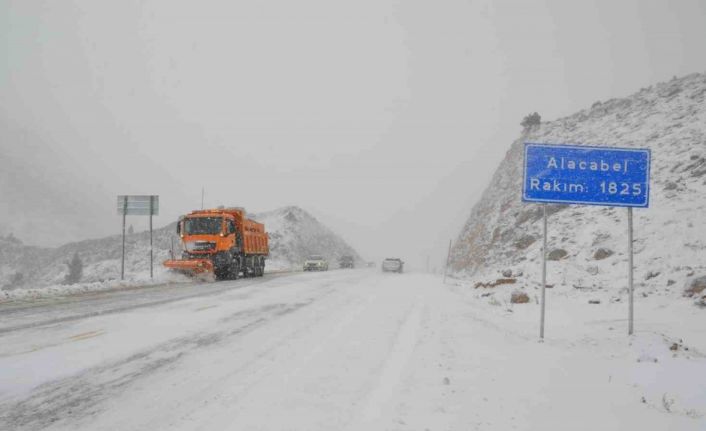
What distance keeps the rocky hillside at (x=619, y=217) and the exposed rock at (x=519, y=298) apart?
2.43 meters

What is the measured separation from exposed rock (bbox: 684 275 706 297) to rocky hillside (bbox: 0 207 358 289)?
42.3 meters

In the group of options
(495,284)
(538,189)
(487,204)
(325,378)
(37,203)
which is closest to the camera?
(325,378)

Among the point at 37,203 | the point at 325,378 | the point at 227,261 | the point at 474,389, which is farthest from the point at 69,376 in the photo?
the point at 37,203

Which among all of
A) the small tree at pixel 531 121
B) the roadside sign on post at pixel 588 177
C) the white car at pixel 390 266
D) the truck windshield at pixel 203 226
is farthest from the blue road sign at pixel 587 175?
the small tree at pixel 531 121

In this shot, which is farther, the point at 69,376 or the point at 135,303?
the point at 135,303

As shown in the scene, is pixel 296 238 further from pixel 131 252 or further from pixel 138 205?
pixel 138 205

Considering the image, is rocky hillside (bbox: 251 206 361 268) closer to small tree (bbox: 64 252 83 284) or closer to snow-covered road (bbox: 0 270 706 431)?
small tree (bbox: 64 252 83 284)

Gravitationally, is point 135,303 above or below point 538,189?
below

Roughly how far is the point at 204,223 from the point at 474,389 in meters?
20.2

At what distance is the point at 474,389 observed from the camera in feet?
16.5

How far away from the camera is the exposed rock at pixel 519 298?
13188 mm

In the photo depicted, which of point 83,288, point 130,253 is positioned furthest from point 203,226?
point 130,253

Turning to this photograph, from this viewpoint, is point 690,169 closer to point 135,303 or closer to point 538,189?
point 538,189

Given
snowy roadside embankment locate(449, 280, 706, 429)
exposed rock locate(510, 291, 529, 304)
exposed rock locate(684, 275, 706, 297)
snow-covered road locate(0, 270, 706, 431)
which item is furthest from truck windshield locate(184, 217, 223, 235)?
exposed rock locate(684, 275, 706, 297)
